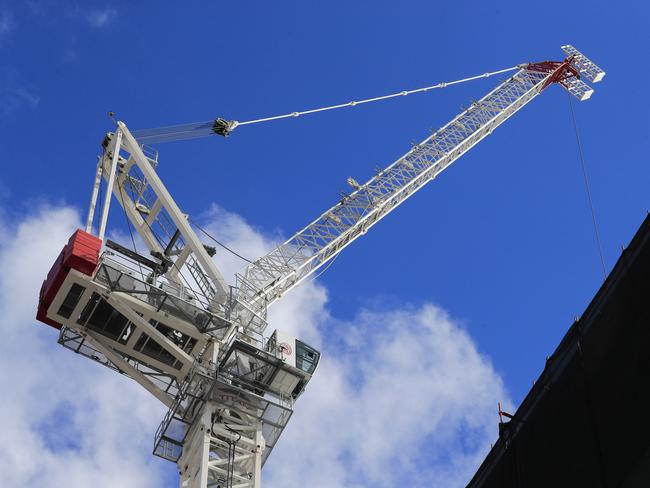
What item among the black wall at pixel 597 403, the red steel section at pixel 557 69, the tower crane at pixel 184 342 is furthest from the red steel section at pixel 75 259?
the red steel section at pixel 557 69

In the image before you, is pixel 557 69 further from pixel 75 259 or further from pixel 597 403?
pixel 597 403

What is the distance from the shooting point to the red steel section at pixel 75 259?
4538 centimetres

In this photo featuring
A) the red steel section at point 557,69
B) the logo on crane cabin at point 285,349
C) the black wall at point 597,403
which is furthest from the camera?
the red steel section at point 557,69

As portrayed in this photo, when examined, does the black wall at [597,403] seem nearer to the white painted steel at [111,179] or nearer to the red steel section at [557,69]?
the white painted steel at [111,179]

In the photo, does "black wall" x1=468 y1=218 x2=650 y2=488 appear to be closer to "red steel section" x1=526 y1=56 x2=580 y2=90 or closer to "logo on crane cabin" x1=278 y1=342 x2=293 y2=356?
"logo on crane cabin" x1=278 y1=342 x2=293 y2=356

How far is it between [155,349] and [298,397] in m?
7.64

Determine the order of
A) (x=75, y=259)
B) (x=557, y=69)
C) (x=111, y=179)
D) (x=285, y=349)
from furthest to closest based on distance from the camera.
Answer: (x=557, y=69) < (x=111, y=179) < (x=285, y=349) < (x=75, y=259)

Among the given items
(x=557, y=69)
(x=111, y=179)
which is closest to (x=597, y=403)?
(x=111, y=179)

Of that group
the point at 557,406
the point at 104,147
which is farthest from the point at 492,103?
the point at 557,406

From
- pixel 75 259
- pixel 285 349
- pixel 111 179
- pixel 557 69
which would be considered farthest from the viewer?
pixel 557 69

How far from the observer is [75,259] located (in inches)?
1785

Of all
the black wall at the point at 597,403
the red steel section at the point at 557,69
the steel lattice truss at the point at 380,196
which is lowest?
the black wall at the point at 597,403

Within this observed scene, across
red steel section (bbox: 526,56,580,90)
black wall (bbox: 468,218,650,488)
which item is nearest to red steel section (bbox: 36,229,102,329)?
black wall (bbox: 468,218,650,488)

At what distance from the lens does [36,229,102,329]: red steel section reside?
A: 4538 centimetres
